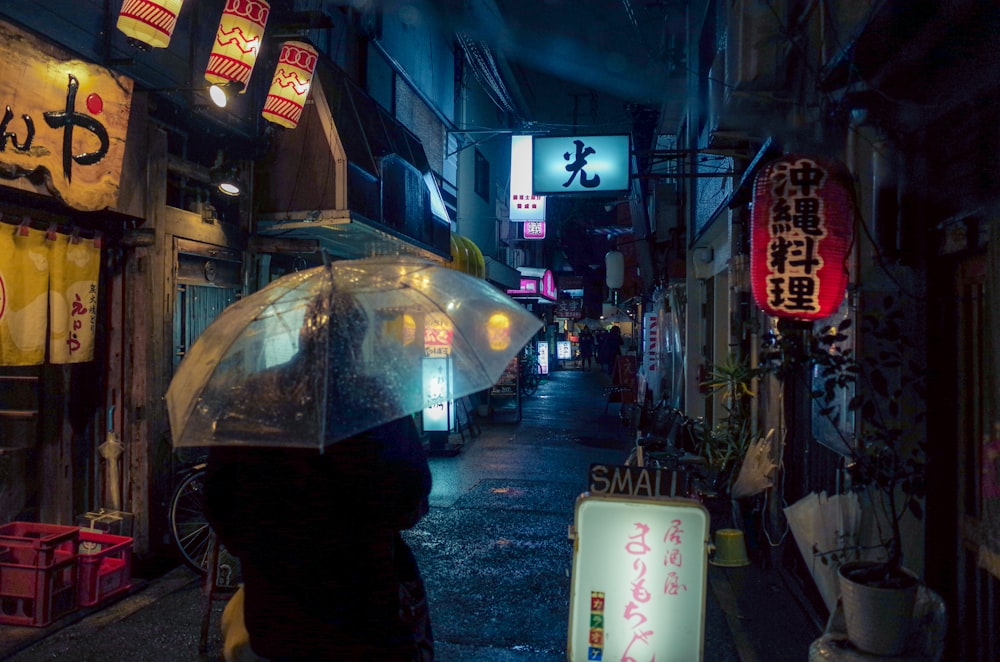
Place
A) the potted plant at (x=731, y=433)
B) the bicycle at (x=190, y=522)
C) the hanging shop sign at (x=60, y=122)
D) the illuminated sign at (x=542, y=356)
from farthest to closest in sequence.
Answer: the illuminated sign at (x=542, y=356) < the potted plant at (x=731, y=433) < the bicycle at (x=190, y=522) < the hanging shop sign at (x=60, y=122)

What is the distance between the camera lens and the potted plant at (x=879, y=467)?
4.36m

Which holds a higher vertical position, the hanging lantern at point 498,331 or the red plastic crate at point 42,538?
the hanging lantern at point 498,331

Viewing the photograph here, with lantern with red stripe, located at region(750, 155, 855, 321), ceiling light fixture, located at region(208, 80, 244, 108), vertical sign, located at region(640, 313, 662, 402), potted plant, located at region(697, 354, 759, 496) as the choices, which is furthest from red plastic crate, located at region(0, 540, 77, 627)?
vertical sign, located at region(640, 313, 662, 402)

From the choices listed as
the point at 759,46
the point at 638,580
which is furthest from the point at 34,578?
the point at 759,46

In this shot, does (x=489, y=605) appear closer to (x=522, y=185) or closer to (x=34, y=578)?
(x=34, y=578)

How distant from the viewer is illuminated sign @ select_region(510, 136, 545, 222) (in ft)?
71.5

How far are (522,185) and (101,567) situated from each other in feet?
58.0

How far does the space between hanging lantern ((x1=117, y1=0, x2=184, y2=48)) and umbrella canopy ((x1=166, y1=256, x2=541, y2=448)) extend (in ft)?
14.2

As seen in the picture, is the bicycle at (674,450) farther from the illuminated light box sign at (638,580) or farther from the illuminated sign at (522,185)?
the illuminated sign at (522,185)

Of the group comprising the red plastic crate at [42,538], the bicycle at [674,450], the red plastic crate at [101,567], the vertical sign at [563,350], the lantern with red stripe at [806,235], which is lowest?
the red plastic crate at [101,567]

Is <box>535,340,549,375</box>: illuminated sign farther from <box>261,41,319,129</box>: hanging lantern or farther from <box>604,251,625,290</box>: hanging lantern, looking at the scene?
<box>261,41,319,129</box>: hanging lantern

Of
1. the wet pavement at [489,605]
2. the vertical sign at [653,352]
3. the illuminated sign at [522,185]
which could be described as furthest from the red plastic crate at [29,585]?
the vertical sign at [653,352]

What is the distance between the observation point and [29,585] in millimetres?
6105

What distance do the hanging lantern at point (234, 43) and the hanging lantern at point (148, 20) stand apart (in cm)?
111
